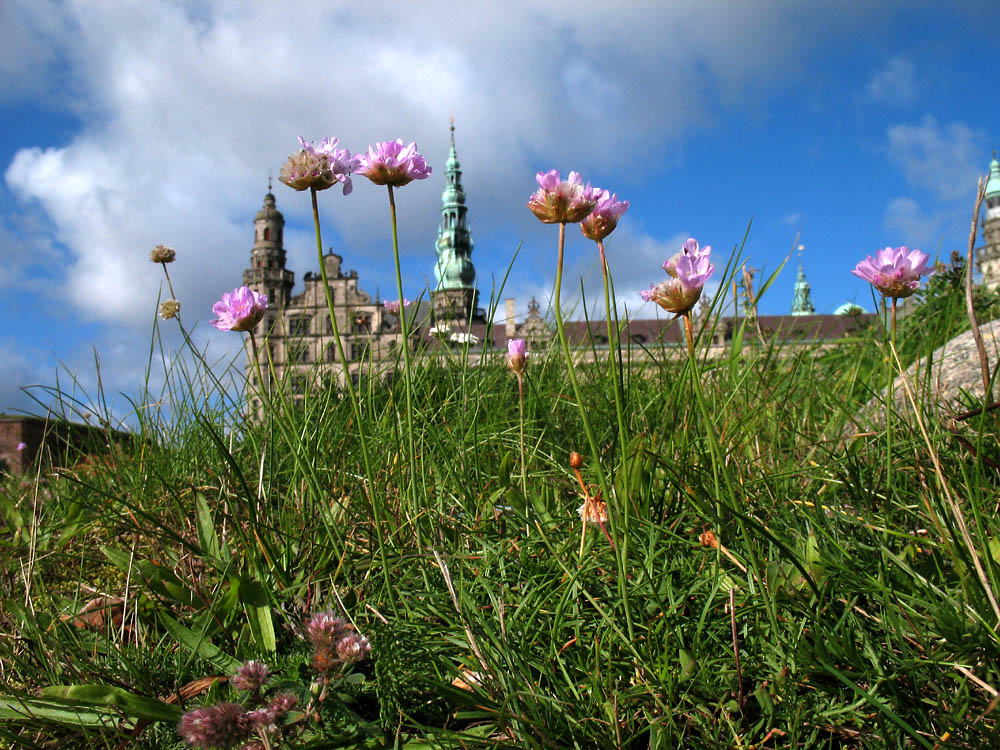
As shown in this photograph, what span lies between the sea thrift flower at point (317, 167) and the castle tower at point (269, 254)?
148 feet

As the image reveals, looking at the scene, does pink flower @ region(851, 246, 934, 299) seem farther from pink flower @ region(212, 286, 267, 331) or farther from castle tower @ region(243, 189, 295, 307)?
castle tower @ region(243, 189, 295, 307)

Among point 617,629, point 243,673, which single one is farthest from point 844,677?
point 243,673

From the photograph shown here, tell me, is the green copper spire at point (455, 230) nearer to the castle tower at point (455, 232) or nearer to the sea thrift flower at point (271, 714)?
the castle tower at point (455, 232)

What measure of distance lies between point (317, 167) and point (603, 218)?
1.46 feet

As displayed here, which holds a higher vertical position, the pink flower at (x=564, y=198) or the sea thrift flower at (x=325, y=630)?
the pink flower at (x=564, y=198)

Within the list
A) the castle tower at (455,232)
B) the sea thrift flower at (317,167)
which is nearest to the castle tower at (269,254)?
the castle tower at (455,232)

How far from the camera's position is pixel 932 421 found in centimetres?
140

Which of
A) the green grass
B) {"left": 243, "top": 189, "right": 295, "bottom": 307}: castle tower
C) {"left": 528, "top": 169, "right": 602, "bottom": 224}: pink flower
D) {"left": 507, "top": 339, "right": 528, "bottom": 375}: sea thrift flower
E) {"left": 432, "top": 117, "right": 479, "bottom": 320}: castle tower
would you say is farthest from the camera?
{"left": 432, "top": 117, "right": 479, "bottom": 320}: castle tower

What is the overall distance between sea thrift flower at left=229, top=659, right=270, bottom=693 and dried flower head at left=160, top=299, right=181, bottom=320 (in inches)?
51.1

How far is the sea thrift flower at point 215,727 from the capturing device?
2.17 feet

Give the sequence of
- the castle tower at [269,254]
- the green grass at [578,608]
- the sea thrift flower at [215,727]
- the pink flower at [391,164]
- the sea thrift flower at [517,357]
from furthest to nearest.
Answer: the castle tower at [269,254] < the sea thrift flower at [517,357] < the pink flower at [391,164] < the green grass at [578,608] < the sea thrift flower at [215,727]

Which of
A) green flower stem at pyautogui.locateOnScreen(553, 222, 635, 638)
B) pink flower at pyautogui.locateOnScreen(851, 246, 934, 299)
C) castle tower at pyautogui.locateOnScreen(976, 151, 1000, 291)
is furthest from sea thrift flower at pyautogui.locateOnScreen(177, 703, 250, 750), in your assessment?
castle tower at pyautogui.locateOnScreen(976, 151, 1000, 291)

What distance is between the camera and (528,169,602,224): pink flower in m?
0.92

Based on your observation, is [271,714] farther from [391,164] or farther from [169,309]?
[169,309]
